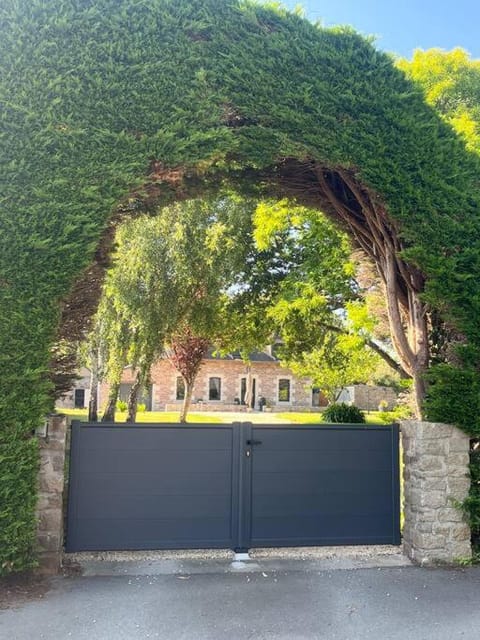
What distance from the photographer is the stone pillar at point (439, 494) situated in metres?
4.67

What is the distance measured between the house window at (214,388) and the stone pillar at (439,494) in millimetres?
27550

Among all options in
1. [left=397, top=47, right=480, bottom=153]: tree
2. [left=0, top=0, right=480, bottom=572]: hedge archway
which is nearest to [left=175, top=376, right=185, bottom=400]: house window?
[left=397, top=47, right=480, bottom=153]: tree

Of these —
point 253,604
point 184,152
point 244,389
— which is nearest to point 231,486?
point 253,604

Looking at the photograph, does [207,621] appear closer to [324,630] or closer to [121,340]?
[324,630]

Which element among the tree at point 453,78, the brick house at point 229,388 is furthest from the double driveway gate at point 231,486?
the brick house at point 229,388

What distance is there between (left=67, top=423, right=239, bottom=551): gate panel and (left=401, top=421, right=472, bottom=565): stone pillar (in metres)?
1.78

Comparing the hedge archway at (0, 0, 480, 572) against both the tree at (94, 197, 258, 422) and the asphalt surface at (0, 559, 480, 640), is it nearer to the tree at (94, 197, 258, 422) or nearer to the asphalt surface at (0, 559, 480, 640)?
the asphalt surface at (0, 559, 480, 640)

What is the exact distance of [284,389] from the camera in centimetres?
3322

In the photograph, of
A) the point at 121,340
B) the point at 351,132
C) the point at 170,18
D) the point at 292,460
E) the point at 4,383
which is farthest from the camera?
the point at 121,340

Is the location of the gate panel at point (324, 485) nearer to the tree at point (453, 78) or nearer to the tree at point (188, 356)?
the tree at point (453, 78)

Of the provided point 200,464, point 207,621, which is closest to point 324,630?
point 207,621

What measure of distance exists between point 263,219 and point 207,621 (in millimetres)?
9197

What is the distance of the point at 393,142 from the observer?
4773mm

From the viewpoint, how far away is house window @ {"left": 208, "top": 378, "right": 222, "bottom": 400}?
105 feet
